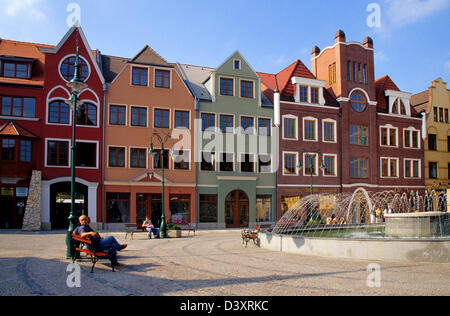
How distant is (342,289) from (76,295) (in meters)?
5.68

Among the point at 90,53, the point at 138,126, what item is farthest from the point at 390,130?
the point at 90,53

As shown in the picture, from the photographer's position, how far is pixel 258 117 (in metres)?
37.4

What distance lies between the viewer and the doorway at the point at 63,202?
104 feet

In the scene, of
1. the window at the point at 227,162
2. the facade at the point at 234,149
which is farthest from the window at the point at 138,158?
the window at the point at 227,162

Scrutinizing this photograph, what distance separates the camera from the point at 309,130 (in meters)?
39.5

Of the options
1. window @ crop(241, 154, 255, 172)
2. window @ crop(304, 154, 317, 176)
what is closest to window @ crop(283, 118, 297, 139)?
window @ crop(304, 154, 317, 176)

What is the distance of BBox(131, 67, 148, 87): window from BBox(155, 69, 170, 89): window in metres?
0.91

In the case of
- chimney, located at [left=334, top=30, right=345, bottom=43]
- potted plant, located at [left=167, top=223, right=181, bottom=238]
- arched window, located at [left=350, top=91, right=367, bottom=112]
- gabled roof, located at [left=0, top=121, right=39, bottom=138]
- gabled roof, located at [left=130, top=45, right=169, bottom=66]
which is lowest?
potted plant, located at [left=167, top=223, right=181, bottom=238]

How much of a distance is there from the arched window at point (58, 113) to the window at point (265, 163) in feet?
54.4

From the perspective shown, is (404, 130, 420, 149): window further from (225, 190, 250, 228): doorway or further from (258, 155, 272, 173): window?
(225, 190, 250, 228): doorway

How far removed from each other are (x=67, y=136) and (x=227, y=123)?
523 inches

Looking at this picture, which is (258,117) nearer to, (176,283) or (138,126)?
(138,126)

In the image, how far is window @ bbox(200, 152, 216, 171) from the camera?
1387 inches

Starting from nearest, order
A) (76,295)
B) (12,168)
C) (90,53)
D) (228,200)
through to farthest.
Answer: (76,295) < (12,168) < (90,53) < (228,200)
